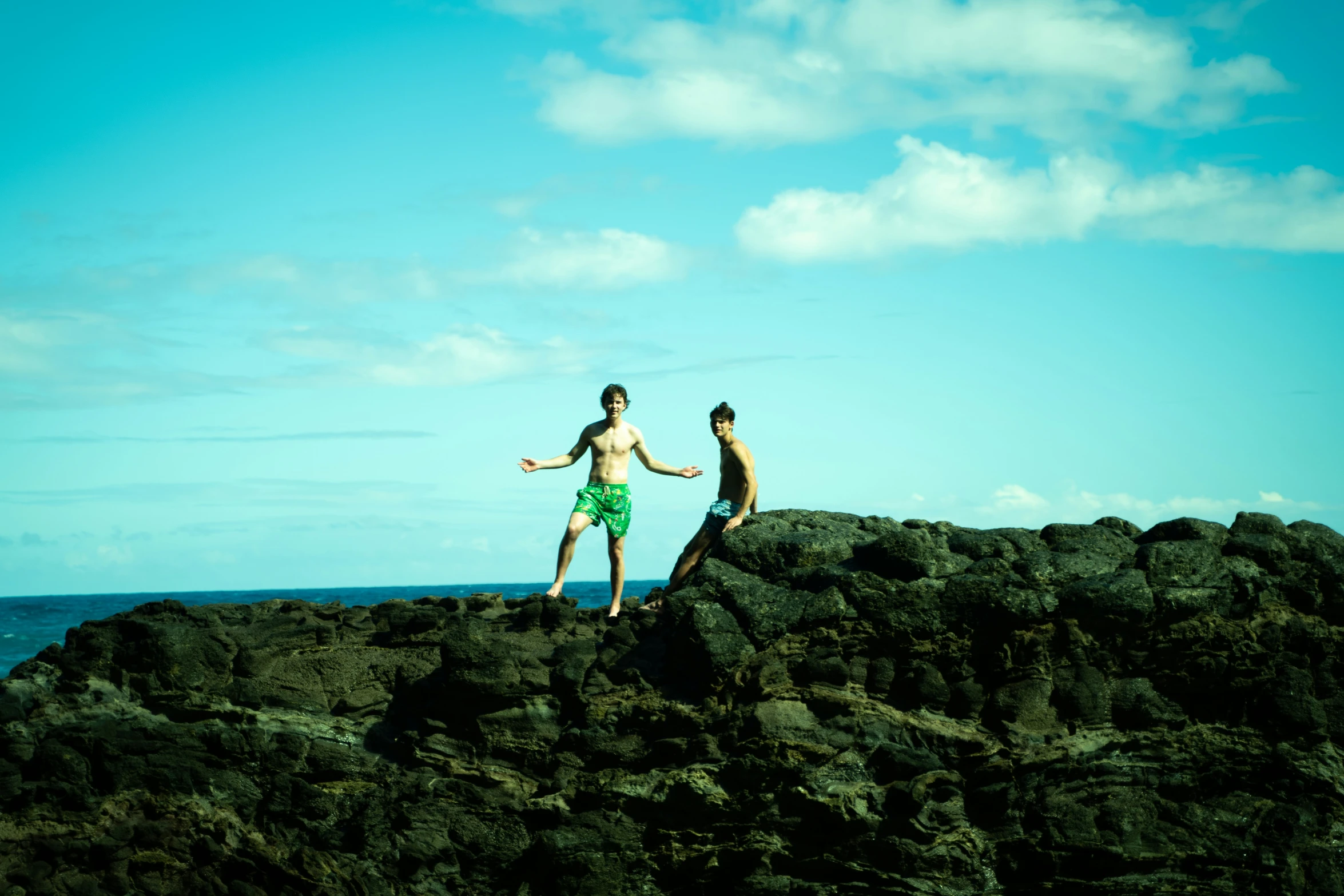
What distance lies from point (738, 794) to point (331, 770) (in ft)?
10.9

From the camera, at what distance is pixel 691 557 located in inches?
373

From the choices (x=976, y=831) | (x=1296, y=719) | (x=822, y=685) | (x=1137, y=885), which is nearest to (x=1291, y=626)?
(x=1296, y=719)

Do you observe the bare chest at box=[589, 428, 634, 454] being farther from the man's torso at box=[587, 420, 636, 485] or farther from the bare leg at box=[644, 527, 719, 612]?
the bare leg at box=[644, 527, 719, 612]

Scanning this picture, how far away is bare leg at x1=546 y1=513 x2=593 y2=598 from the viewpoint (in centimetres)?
972

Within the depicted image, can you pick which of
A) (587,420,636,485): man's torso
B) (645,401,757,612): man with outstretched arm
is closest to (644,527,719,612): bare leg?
(645,401,757,612): man with outstretched arm

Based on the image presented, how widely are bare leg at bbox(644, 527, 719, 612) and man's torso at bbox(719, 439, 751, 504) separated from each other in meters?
0.40

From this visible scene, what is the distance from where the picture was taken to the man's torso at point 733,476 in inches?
372

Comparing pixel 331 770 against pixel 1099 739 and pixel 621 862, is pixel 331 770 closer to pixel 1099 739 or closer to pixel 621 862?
pixel 621 862

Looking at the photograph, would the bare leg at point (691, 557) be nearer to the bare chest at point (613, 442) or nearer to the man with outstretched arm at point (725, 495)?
the man with outstretched arm at point (725, 495)

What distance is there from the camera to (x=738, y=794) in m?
7.50

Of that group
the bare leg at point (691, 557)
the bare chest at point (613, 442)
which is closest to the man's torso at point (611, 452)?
the bare chest at point (613, 442)

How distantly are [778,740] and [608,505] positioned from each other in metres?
3.23

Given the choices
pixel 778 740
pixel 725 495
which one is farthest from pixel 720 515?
pixel 778 740

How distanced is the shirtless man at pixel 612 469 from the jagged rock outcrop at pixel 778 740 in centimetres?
128
